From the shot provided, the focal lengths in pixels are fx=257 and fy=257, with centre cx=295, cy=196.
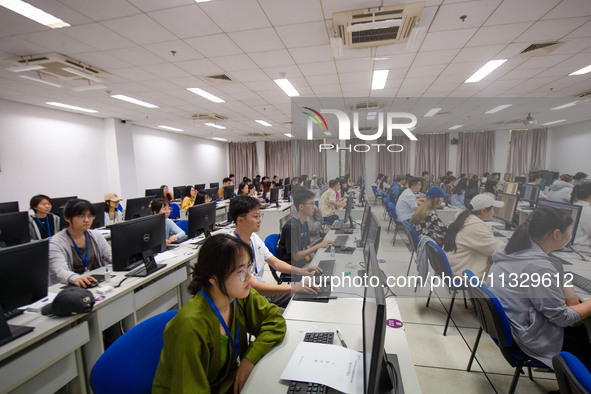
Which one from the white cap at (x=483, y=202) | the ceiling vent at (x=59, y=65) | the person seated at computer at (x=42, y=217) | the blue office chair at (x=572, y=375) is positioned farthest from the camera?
the person seated at computer at (x=42, y=217)

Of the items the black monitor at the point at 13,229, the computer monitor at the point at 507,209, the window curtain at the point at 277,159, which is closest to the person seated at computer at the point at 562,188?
the computer monitor at the point at 507,209

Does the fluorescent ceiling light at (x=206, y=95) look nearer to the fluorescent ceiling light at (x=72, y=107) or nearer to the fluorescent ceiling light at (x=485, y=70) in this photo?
the fluorescent ceiling light at (x=72, y=107)

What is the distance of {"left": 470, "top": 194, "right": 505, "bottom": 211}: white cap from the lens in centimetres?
241

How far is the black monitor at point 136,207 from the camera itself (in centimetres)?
395

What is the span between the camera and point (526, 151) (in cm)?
312

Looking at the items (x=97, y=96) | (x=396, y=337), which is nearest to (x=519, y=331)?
(x=396, y=337)

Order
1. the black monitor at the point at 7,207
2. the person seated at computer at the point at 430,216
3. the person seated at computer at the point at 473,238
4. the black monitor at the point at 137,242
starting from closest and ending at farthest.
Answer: the black monitor at the point at 137,242 → the person seated at computer at the point at 473,238 → the person seated at computer at the point at 430,216 → the black monitor at the point at 7,207

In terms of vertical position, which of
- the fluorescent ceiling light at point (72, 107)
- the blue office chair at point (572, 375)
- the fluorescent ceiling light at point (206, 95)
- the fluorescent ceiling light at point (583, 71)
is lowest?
the blue office chair at point (572, 375)

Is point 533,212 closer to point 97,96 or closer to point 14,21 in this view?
point 14,21

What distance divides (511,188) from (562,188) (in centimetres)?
67

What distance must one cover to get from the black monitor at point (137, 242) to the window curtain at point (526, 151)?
3.77 m

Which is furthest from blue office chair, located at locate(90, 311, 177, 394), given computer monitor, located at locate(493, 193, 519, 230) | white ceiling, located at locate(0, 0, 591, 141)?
computer monitor, located at locate(493, 193, 519, 230)

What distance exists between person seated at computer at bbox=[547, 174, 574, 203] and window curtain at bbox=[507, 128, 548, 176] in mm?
305

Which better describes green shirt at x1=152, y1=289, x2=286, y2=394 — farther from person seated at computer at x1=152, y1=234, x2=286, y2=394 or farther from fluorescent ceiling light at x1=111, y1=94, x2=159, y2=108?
fluorescent ceiling light at x1=111, y1=94, x2=159, y2=108
